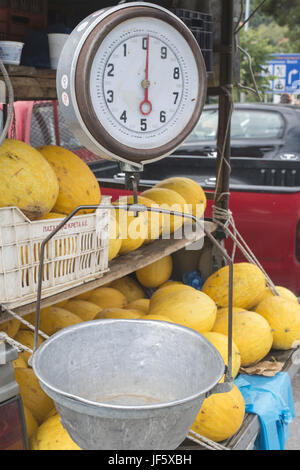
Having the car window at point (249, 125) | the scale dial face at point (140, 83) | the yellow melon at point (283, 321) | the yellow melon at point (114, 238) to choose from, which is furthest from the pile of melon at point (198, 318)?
the car window at point (249, 125)

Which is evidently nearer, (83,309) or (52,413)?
(52,413)

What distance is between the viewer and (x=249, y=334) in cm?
240

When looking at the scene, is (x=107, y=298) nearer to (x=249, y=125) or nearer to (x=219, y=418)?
(x=219, y=418)

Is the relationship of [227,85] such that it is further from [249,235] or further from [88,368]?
[88,368]

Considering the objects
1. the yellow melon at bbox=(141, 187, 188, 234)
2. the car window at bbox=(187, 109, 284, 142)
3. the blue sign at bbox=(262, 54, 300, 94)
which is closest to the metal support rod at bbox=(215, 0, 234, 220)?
the yellow melon at bbox=(141, 187, 188, 234)

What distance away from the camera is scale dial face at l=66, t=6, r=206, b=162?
128 cm

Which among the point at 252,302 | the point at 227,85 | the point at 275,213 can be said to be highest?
the point at 227,85

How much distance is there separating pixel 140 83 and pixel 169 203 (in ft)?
4.13

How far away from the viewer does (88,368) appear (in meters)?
1.29

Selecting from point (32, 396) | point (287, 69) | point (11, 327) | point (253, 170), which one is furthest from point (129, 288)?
point (287, 69)

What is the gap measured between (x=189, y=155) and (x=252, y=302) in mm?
2777

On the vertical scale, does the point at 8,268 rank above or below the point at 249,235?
above

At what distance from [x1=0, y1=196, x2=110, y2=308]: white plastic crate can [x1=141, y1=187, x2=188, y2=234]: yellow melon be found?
0.68 meters
